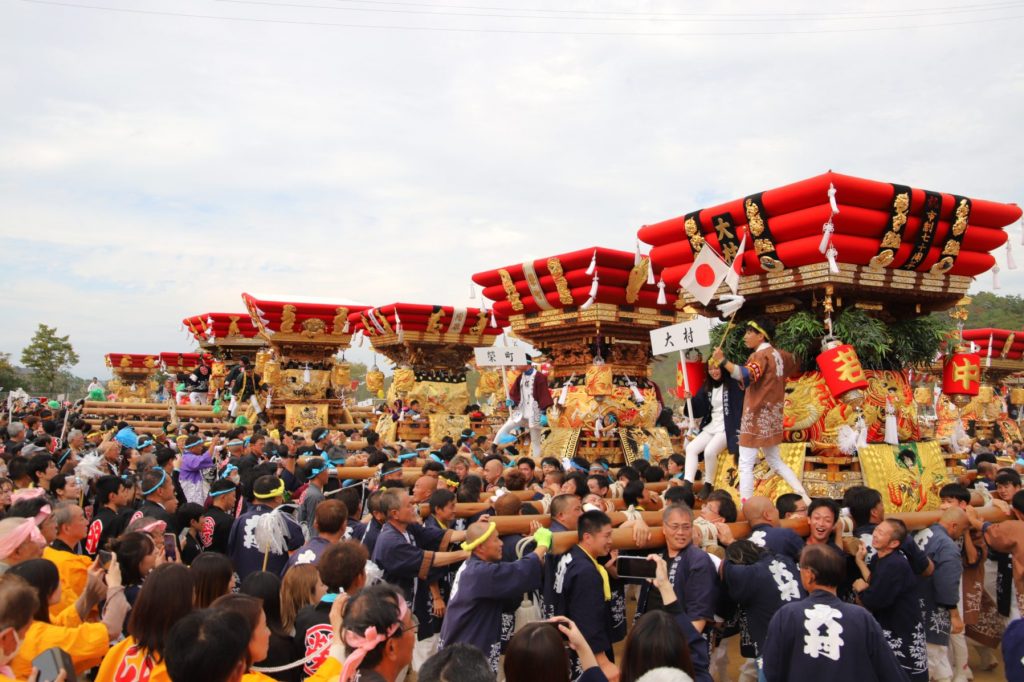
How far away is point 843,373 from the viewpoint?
6.32 metres

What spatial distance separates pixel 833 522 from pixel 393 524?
247 cm

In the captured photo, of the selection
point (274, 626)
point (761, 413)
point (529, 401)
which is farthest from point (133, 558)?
point (529, 401)

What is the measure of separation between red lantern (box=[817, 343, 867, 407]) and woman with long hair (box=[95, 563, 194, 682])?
541 cm

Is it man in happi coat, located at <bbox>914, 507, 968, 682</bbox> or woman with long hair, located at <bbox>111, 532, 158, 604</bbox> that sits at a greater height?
woman with long hair, located at <bbox>111, 532, 158, 604</bbox>

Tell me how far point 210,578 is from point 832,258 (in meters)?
5.46

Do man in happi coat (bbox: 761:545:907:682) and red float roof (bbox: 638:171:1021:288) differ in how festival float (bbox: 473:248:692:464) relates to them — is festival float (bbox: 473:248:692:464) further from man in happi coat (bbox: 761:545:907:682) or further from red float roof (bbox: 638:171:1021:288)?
man in happi coat (bbox: 761:545:907:682)

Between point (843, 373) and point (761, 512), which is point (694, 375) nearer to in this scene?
point (843, 373)

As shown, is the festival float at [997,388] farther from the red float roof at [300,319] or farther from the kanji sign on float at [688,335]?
the red float roof at [300,319]

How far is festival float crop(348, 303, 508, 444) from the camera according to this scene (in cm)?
1589

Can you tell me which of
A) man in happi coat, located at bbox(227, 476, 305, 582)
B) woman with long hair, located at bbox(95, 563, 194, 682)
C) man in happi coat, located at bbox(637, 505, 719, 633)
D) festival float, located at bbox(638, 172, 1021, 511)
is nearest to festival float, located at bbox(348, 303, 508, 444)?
festival float, located at bbox(638, 172, 1021, 511)

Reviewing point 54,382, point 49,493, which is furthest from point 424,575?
point 54,382

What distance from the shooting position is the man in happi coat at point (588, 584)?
361 cm

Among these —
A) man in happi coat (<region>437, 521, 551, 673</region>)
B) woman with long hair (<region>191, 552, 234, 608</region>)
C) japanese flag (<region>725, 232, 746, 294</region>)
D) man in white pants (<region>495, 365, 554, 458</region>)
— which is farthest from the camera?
man in white pants (<region>495, 365, 554, 458</region>)

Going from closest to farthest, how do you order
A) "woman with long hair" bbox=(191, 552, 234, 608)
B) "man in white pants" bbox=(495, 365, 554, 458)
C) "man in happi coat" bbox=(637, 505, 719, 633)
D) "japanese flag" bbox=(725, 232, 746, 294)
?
"woman with long hair" bbox=(191, 552, 234, 608)
"man in happi coat" bbox=(637, 505, 719, 633)
"japanese flag" bbox=(725, 232, 746, 294)
"man in white pants" bbox=(495, 365, 554, 458)
